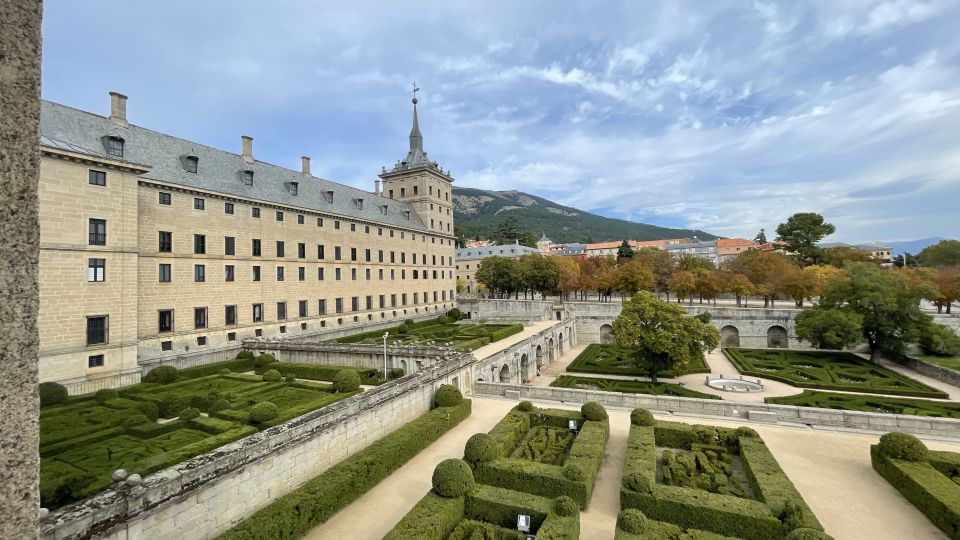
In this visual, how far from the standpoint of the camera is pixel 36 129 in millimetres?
3906

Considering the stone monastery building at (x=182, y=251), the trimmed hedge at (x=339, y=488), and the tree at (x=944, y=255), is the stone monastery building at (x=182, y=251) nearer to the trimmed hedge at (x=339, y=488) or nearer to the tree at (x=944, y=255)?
the trimmed hedge at (x=339, y=488)

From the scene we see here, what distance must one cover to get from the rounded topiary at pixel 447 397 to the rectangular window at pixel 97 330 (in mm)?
19977

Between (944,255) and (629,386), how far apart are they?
87.7 m

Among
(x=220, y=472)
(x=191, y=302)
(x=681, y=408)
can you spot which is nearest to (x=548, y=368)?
(x=681, y=408)

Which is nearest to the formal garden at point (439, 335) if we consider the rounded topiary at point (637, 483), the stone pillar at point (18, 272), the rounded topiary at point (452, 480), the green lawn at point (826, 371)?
the rounded topiary at point (452, 480)

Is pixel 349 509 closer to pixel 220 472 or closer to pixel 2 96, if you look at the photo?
pixel 220 472

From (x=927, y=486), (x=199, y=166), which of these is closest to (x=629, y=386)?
(x=927, y=486)

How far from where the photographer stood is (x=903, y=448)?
1551 centimetres

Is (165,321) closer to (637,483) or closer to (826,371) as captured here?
(637,483)

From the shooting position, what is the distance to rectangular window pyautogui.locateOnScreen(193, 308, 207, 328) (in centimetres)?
3275

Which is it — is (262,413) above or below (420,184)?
below

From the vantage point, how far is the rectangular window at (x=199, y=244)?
3306 cm

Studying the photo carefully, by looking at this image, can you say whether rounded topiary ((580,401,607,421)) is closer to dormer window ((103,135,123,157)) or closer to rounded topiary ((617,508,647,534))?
rounded topiary ((617,508,647,534))

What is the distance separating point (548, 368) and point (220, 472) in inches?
1379
